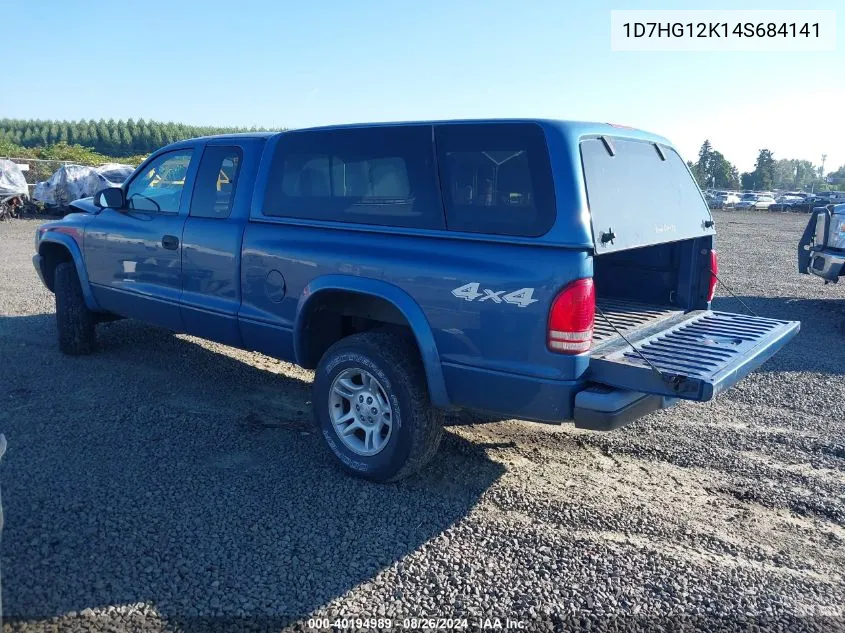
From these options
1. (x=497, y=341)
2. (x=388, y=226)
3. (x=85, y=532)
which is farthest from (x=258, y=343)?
(x=497, y=341)

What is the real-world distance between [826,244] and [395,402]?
8.11m

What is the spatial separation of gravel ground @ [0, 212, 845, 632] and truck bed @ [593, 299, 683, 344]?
0.89 metres

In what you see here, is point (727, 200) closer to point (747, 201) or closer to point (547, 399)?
point (747, 201)

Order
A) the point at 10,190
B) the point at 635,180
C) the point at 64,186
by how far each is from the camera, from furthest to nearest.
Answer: the point at 64,186 < the point at 10,190 < the point at 635,180

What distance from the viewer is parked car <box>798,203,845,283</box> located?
9.17 metres

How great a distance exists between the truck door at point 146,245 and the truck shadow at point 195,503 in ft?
2.18

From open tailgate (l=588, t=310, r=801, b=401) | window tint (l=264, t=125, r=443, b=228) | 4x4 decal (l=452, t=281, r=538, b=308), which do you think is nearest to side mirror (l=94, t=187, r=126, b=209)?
window tint (l=264, t=125, r=443, b=228)

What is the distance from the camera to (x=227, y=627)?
9.06ft

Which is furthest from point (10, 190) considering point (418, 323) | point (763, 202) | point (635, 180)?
point (763, 202)

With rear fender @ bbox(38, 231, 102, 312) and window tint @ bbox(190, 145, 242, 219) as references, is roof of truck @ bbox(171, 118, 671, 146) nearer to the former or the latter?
window tint @ bbox(190, 145, 242, 219)

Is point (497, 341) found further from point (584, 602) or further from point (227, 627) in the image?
point (227, 627)

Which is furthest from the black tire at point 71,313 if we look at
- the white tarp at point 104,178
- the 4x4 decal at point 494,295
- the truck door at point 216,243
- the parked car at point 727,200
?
the parked car at point 727,200

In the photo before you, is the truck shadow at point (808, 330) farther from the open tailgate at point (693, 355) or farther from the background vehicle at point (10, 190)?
the background vehicle at point (10, 190)

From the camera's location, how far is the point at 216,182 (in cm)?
507
